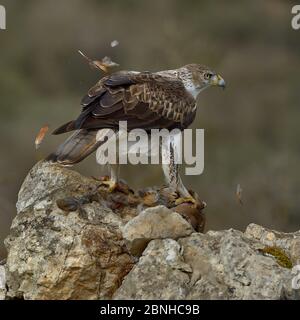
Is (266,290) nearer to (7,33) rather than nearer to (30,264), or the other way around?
(30,264)

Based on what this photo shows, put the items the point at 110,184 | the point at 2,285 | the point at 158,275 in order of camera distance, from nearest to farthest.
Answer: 1. the point at 158,275
2. the point at 2,285
3. the point at 110,184

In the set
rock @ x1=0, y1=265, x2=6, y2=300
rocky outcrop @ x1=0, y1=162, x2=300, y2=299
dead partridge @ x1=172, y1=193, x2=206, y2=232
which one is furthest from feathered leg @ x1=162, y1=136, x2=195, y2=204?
rock @ x1=0, y1=265, x2=6, y2=300

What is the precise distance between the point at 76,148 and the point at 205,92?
1962 centimetres

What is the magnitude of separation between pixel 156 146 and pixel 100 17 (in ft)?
95.6

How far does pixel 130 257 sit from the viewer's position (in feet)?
33.6

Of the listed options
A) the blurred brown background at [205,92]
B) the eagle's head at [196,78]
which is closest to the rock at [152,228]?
the eagle's head at [196,78]

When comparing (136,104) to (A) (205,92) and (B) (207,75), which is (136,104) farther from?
(A) (205,92)

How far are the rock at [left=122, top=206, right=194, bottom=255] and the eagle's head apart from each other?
3.17 m

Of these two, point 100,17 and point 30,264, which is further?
point 100,17

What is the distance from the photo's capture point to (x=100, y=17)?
4084cm

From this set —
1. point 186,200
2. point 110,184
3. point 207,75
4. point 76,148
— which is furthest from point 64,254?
point 207,75

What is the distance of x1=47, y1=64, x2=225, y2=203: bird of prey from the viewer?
A: 37.4 ft

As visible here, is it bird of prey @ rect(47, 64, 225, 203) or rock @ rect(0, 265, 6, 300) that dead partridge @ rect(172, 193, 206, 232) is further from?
rock @ rect(0, 265, 6, 300)
